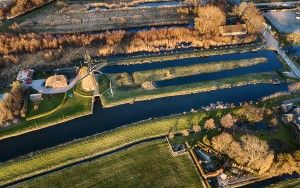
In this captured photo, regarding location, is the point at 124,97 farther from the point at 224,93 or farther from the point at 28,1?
the point at 28,1

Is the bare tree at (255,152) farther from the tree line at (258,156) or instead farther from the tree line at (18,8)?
the tree line at (18,8)

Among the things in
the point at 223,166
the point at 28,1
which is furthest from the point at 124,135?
the point at 28,1

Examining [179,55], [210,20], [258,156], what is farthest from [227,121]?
[210,20]

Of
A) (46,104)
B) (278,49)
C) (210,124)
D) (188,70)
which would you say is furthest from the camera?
(278,49)

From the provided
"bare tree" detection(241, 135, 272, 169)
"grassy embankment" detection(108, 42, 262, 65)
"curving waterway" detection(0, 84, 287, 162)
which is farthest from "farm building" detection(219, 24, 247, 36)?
"bare tree" detection(241, 135, 272, 169)

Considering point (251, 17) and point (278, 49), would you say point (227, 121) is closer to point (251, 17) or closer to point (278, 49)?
point (278, 49)

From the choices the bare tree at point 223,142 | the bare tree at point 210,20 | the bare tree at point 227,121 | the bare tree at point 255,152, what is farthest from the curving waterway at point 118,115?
the bare tree at point 210,20

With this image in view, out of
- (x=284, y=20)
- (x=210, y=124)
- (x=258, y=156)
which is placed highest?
(x=284, y=20)
